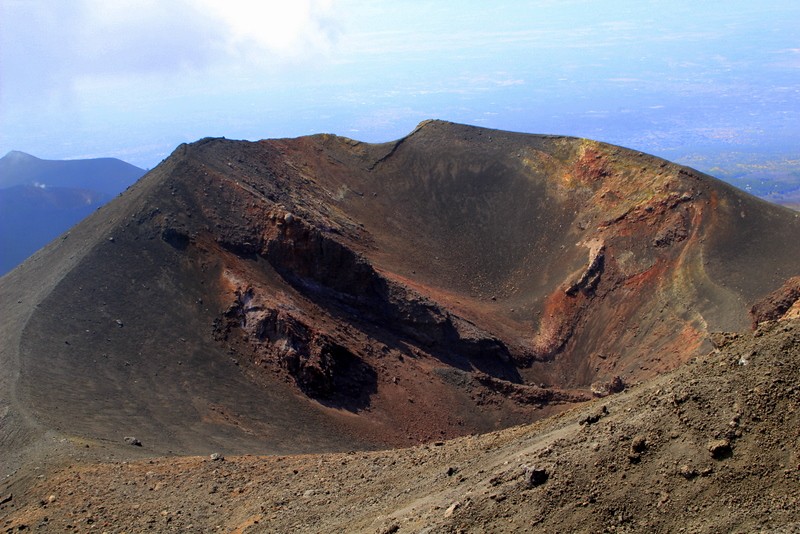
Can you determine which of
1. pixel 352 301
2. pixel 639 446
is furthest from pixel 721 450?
pixel 352 301

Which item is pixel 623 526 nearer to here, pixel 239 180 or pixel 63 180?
pixel 239 180

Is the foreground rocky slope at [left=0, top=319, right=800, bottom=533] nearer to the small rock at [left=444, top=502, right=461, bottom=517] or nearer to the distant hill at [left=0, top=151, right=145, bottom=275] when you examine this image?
the small rock at [left=444, top=502, right=461, bottom=517]

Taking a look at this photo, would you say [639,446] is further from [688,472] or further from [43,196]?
[43,196]

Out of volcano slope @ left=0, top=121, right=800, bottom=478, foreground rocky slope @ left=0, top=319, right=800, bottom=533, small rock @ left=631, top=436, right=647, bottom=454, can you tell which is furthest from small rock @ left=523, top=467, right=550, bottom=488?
volcano slope @ left=0, top=121, right=800, bottom=478

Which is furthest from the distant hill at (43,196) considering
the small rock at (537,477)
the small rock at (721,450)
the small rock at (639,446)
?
the small rock at (721,450)

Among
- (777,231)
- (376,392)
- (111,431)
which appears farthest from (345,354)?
(777,231)

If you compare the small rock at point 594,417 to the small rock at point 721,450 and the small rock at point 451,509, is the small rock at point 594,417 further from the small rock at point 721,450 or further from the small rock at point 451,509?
the small rock at point 451,509
